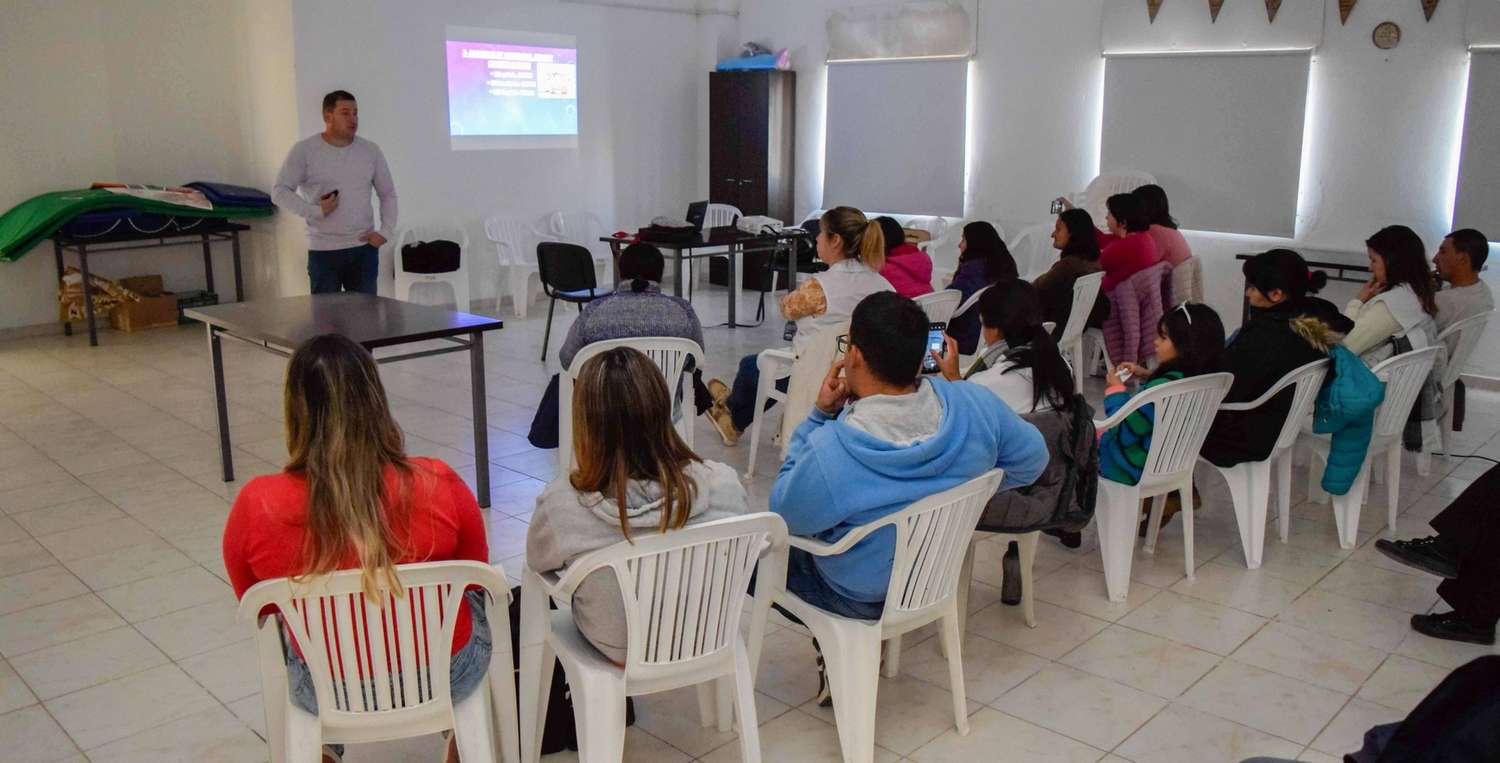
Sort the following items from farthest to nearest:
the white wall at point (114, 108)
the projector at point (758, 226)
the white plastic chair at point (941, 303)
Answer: the projector at point (758, 226) → the white wall at point (114, 108) → the white plastic chair at point (941, 303)

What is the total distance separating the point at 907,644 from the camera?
3395 millimetres

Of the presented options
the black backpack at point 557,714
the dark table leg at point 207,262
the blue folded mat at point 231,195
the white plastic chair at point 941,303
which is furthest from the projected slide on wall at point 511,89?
the black backpack at point 557,714

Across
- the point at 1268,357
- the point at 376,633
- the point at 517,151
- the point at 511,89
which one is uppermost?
the point at 511,89

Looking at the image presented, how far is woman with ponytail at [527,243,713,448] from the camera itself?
13.7 ft

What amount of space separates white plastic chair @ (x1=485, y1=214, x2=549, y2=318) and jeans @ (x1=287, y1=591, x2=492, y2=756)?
6.33 m

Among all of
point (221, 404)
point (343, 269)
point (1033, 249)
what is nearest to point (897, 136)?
point (1033, 249)

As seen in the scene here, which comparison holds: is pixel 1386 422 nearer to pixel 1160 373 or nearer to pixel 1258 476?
pixel 1258 476

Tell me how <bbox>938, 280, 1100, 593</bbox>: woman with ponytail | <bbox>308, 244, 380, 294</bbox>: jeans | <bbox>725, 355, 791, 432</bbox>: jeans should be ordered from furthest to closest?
<bbox>308, 244, 380, 294</bbox>: jeans
<bbox>725, 355, 791, 432</bbox>: jeans
<bbox>938, 280, 1100, 593</bbox>: woman with ponytail

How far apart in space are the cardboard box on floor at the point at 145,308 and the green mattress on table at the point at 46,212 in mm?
677

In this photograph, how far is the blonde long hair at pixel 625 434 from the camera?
7.23 feet

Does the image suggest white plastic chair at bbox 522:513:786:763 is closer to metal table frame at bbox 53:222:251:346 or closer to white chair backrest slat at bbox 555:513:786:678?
white chair backrest slat at bbox 555:513:786:678

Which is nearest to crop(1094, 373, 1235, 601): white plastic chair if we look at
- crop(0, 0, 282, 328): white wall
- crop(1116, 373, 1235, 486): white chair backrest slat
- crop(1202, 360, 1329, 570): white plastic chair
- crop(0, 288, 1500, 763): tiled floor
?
crop(1116, 373, 1235, 486): white chair backrest slat

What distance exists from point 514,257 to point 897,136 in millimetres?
3185

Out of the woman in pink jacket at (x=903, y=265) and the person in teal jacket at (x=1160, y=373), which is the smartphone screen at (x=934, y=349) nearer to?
the person in teal jacket at (x=1160, y=373)
